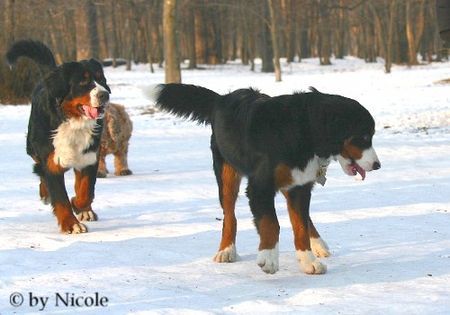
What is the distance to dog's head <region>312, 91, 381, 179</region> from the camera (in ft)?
16.2

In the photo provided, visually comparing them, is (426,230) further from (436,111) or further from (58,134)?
(436,111)

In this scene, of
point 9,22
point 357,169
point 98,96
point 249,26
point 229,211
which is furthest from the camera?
point 249,26

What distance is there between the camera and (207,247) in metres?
6.04

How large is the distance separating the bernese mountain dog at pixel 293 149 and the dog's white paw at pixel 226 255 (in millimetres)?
550

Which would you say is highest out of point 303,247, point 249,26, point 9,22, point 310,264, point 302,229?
point 249,26

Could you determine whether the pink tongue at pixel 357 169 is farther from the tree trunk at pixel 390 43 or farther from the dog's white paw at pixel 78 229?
the tree trunk at pixel 390 43

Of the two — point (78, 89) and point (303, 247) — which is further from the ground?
point (78, 89)

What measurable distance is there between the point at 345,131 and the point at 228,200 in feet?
3.65

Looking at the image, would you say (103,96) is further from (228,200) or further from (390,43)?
(390,43)

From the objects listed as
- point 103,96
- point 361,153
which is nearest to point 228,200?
point 361,153

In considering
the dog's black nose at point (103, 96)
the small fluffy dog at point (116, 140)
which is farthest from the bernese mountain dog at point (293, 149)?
the small fluffy dog at point (116, 140)

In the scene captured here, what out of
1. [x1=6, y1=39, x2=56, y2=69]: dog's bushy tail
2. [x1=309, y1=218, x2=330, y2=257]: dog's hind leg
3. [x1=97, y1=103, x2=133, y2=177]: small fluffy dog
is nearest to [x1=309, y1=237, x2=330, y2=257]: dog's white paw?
[x1=309, y1=218, x2=330, y2=257]: dog's hind leg

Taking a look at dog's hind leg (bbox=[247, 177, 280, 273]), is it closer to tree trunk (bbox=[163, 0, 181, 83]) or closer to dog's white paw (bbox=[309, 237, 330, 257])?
dog's white paw (bbox=[309, 237, 330, 257])

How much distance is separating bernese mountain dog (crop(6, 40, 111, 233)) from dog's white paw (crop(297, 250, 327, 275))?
2296 mm
